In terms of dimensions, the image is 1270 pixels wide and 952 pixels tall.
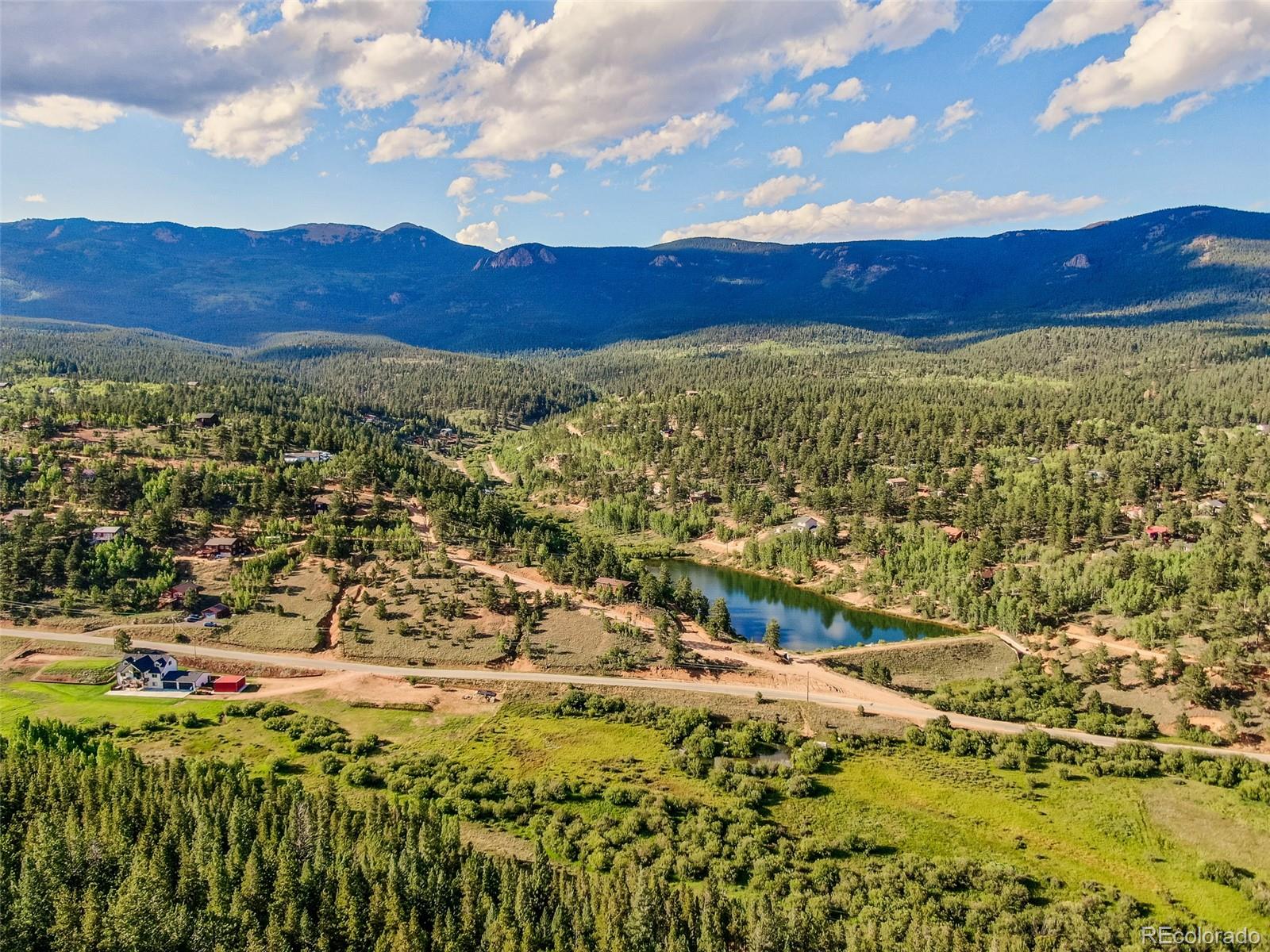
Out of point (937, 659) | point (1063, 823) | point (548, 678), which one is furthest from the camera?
point (937, 659)

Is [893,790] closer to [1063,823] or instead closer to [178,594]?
[1063,823]

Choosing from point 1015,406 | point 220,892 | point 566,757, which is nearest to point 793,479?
point 1015,406

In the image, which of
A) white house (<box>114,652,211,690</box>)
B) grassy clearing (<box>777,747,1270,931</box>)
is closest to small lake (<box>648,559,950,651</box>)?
grassy clearing (<box>777,747,1270,931</box>)

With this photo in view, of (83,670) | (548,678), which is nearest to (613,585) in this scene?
(548,678)

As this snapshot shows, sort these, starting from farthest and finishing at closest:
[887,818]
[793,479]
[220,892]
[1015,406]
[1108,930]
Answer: [1015,406] < [793,479] < [887,818] < [1108,930] < [220,892]

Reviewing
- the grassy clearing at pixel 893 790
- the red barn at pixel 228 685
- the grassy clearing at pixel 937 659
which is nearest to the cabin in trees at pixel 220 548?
the grassy clearing at pixel 893 790

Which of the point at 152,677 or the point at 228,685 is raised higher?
the point at 152,677

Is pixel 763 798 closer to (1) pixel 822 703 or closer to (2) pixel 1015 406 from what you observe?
(1) pixel 822 703
